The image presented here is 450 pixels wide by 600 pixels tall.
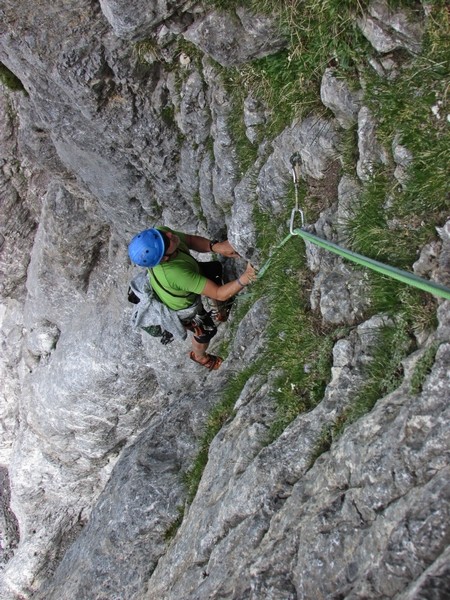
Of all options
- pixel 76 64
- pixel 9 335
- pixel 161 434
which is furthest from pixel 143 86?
pixel 9 335

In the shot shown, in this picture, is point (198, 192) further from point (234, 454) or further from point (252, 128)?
point (234, 454)

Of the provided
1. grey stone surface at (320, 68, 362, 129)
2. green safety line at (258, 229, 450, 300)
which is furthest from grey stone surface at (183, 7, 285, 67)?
green safety line at (258, 229, 450, 300)

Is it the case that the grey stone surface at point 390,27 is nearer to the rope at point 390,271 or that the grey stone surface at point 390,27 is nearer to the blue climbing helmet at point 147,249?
the rope at point 390,271

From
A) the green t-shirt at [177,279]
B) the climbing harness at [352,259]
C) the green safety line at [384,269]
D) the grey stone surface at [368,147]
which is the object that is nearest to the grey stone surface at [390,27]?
the grey stone surface at [368,147]

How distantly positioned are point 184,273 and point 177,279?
0.15 metres

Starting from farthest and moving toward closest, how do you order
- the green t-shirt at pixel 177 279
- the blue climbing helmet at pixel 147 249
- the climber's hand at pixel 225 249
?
the climber's hand at pixel 225 249
the green t-shirt at pixel 177 279
the blue climbing helmet at pixel 147 249

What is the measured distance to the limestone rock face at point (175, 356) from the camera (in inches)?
213

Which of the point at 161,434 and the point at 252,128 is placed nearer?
the point at 252,128

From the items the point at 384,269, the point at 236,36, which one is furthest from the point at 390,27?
the point at 384,269

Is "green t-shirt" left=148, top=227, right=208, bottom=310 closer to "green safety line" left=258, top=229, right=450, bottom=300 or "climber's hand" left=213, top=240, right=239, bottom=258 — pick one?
"climber's hand" left=213, top=240, right=239, bottom=258

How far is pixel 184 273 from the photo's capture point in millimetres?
9602

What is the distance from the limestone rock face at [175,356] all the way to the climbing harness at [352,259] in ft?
0.66

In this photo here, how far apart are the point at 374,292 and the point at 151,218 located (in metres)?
7.53

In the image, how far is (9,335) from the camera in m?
19.8
